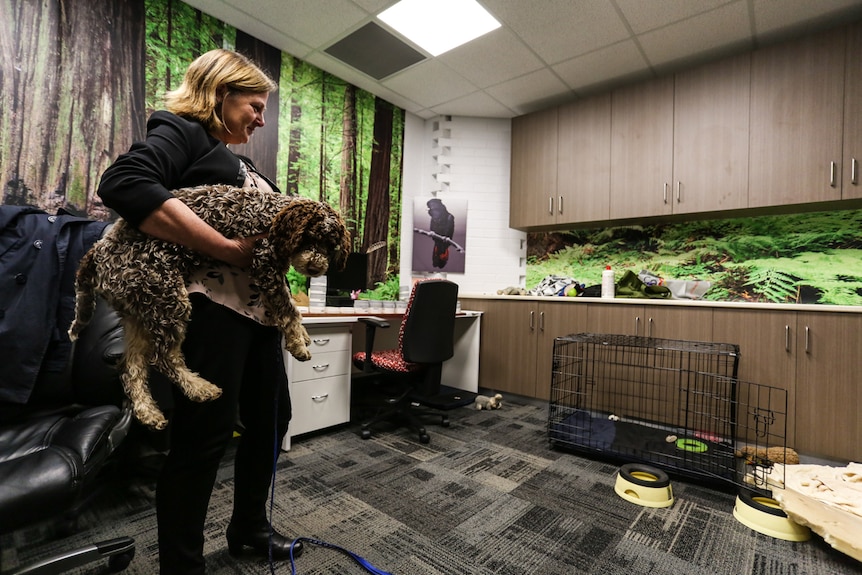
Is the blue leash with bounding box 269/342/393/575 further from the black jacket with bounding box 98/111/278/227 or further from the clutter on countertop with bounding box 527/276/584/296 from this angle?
the clutter on countertop with bounding box 527/276/584/296

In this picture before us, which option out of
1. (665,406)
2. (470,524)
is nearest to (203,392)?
(470,524)

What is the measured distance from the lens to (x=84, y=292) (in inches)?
35.3

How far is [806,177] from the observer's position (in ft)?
8.25

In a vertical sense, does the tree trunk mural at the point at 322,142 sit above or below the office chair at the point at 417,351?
above

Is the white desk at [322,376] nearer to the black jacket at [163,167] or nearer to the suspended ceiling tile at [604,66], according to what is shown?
the black jacket at [163,167]

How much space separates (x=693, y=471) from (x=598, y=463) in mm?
443

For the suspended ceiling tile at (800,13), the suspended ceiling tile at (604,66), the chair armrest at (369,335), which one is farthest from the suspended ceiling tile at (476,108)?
the chair armrest at (369,335)

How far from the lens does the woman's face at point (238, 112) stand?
98 cm

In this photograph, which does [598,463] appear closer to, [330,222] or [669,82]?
[330,222]

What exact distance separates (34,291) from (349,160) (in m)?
2.55

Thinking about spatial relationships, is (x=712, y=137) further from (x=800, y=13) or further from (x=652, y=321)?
(x=652, y=321)

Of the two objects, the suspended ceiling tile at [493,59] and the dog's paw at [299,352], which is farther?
the suspended ceiling tile at [493,59]

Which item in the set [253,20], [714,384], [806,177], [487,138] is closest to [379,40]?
[253,20]

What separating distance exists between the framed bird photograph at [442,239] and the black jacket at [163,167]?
3089mm
